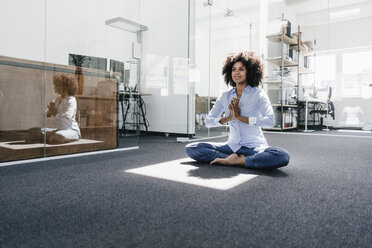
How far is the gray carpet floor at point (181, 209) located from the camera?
0.81 metres

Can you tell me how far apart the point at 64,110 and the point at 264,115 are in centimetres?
161

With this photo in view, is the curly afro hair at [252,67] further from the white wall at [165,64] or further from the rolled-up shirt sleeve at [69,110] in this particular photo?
the white wall at [165,64]

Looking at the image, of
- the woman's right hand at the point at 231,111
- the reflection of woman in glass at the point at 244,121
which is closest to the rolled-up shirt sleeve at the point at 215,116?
the reflection of woman in glass at the point at 244,121

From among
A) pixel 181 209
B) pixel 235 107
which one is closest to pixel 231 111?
pixel 235 107

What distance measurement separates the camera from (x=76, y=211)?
104 cm

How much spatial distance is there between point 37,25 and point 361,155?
3.08m

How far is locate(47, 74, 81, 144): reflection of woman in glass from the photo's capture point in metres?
2.15

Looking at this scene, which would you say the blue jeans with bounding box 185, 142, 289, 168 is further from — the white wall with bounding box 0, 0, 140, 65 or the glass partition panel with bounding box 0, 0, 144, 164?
the white wall with bounding box 0, 0, 140, 65

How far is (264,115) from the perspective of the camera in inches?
72.4

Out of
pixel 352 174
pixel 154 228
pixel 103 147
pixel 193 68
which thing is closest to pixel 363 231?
pixel 154 228

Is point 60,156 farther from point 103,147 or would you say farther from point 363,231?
point 363,231

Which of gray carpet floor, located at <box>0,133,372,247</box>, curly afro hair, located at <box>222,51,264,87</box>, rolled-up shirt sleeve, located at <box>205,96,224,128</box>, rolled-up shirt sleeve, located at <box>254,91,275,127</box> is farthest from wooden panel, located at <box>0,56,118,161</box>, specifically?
rolled-up shirt sleeve, located at <box>254,91,275,127</box>

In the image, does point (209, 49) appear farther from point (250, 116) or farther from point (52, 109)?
point (52, 109)

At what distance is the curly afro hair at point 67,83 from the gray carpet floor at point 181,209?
73cm
